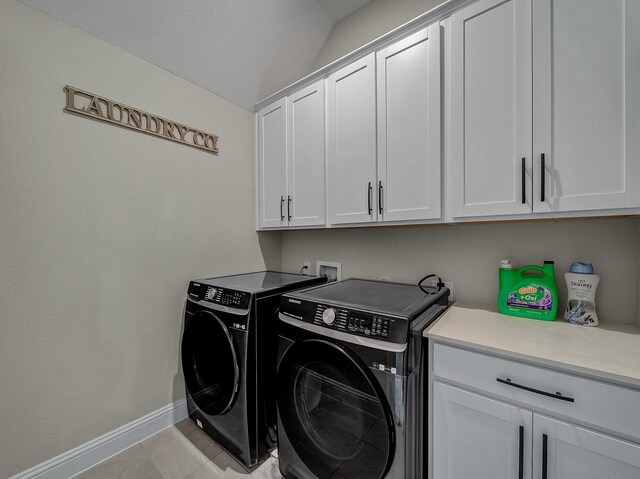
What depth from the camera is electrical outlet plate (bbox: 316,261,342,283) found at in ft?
7.08

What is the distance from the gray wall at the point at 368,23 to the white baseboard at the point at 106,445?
3.03 metres

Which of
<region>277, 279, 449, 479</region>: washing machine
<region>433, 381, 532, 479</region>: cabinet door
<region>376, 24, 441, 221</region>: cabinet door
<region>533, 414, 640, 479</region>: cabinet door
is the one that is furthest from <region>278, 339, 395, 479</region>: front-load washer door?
<region>376, 24, 441, 221</region>: cabinet door

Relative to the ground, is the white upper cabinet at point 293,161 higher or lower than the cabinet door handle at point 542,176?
higher

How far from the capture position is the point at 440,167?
135cm

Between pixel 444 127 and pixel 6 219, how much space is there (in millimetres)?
2176

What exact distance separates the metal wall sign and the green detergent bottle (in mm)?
2125

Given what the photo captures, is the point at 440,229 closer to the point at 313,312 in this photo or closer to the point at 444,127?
the point at 444,127

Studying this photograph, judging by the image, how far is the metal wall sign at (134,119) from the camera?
56.3 inches

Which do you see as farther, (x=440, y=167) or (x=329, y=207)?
(x=329, y=207)

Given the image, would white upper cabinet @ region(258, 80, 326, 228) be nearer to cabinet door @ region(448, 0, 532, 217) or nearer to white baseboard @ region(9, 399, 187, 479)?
cabinet door @ region(448, 0, 532, 217)

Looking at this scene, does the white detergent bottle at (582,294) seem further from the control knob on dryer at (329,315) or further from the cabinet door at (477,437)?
the control knob on dryer at (329,315)

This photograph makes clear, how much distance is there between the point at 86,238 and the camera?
1.47m

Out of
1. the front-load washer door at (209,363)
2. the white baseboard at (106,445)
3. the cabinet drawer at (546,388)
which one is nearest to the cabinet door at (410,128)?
the cabinet drawer at (546,388)

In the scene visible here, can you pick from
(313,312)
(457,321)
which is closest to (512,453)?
(457,321)
